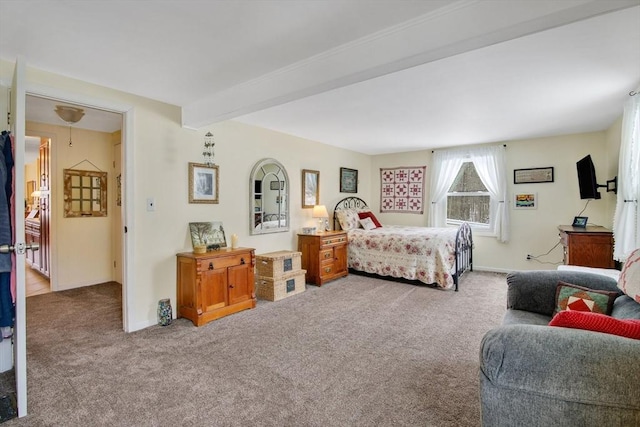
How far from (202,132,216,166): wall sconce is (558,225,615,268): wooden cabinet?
13.9ft

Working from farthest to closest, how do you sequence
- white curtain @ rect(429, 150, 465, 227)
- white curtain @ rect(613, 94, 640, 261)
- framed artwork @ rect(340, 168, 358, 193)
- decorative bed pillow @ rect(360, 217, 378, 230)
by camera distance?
framed artwork @ rect(340, 168, 358, 193), white curtain @ rect(429, 150, 465, 227), decorative bed pillow @ rect(360, 217, 378, 230), white curtain @ rect(613, 94, 640, 261)

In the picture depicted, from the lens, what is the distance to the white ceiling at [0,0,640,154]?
1.70 m

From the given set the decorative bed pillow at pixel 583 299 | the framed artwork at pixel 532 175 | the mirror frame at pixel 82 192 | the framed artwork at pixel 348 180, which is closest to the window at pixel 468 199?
the framed artwork at pixel 532 175

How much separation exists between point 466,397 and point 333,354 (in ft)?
3.22

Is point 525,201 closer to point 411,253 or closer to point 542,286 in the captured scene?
point 411,253

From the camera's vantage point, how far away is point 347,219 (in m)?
5.66

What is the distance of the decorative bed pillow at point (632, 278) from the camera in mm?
1604

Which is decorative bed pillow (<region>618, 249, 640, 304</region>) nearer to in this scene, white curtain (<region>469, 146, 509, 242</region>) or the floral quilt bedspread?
the floral quilt bedspread

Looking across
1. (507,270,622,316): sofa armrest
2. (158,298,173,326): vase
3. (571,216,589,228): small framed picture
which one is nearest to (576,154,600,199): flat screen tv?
(571,216,589,228): small framed picture

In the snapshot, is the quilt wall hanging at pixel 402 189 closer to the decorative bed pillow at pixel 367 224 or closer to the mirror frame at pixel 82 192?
the decorative bed pillow at pixel 367 224

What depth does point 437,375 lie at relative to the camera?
221cm

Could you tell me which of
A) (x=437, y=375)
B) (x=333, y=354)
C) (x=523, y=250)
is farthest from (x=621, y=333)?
(x=523, y=250)

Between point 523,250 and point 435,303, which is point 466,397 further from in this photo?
point 523,250

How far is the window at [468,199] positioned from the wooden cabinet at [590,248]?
2116 millimetres
